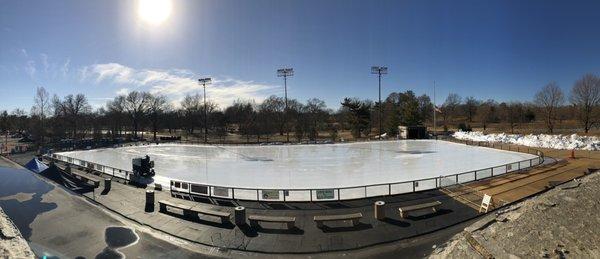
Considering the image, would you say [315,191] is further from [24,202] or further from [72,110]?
[72,110]

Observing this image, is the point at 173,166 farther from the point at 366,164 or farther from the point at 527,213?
the point at 527,213

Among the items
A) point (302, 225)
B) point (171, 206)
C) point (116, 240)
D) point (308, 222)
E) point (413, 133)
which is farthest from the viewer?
point (413, 133)

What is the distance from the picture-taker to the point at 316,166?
2738 centimetres

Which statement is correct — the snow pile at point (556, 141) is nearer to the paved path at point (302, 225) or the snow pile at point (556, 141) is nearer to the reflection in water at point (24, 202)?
the paved path at point (302, 225)

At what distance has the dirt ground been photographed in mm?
9727

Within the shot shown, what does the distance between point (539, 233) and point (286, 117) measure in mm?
60516

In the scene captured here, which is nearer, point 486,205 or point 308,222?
point 308,222

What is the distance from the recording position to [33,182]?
76.4 feet

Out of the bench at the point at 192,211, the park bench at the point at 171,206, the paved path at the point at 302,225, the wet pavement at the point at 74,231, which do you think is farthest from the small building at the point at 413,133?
the wet pavement at the point at 74,231

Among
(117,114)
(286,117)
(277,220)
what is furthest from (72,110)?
(277,220)

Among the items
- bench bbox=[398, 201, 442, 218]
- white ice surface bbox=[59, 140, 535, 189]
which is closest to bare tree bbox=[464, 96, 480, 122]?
white ice surface bbox=[59, 140, 535, 189]

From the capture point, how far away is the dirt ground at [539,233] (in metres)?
9.73

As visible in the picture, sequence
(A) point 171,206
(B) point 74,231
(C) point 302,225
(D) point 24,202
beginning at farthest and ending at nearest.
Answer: (D) point 24,202 < (A) point 171,206 < (C) point 302,225 < (B) point 74,231

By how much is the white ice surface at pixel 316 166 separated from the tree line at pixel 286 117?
2570 centimetres
